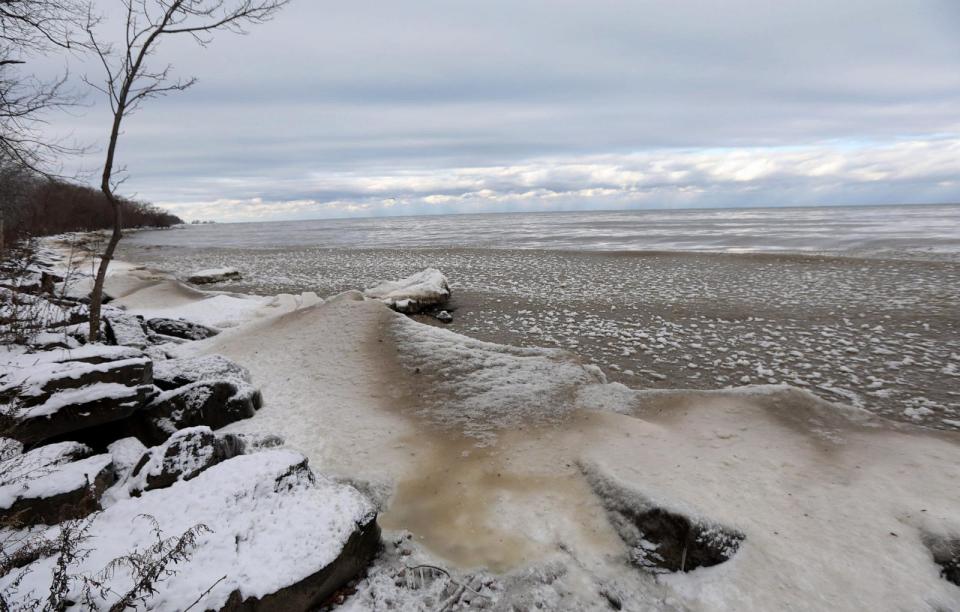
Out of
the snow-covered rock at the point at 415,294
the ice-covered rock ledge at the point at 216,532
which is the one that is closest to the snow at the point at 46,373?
the ice-covered rock ledge at the point at 216,532

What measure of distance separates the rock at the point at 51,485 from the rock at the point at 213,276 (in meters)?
25.1

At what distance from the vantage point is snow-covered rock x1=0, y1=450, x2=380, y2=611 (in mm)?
3916

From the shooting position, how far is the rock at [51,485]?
4781 mm

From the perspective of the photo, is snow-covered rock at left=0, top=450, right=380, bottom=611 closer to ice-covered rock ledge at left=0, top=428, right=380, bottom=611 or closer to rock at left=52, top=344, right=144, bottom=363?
ice-covered rock ledge at left=0, top=428, right=380, bottom=611

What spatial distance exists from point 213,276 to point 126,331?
60.6 feet

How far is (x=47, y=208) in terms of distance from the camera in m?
48.4

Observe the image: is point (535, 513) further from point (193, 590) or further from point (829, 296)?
point (829, 296)

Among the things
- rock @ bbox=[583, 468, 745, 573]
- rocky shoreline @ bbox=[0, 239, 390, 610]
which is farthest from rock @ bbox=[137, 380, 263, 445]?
rock @ bbox=[583, 468, 745, 573]

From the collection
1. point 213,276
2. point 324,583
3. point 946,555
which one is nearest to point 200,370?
point 324,583

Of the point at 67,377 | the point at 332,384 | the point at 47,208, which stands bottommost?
the point at 332,384

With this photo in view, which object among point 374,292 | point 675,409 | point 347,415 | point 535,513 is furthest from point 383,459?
point 374,292

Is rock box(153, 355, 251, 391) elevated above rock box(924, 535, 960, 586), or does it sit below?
above

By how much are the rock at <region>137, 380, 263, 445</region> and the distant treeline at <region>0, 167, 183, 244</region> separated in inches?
247

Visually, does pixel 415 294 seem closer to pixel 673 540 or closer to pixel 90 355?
pixel 90 355
